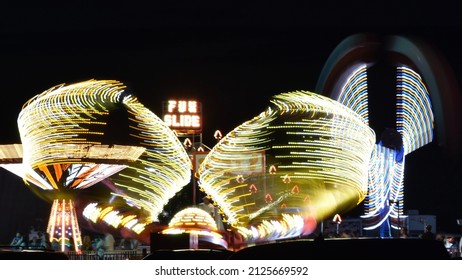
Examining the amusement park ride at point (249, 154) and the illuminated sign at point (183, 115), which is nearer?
the amusement park ride at point (249, 154)

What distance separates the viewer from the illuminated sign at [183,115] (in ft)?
203

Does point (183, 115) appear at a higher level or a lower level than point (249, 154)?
higher

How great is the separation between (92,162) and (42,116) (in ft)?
16.7

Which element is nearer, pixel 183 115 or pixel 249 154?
pixel 249 154

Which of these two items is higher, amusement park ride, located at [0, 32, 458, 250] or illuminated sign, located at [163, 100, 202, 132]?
illuminated sign, located at [163, 100, 202, 132]

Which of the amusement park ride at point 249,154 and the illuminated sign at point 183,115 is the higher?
the illuminated sign at point 183,115

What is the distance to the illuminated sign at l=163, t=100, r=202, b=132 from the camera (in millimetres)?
62000

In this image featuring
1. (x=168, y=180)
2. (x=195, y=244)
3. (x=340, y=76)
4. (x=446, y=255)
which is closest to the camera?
(x=446, y=255)

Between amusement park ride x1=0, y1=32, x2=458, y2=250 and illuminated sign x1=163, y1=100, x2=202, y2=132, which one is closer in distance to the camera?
amusement park ride x1=0, y1=32, x2=458, y2=250

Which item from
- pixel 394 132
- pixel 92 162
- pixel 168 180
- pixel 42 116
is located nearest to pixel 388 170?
pixel 394 132

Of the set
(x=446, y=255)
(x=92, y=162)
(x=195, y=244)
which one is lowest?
(x=446, y=255)

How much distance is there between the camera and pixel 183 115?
6281cm

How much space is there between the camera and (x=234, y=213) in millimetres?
40438

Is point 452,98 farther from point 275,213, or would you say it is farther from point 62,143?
point 62,143
